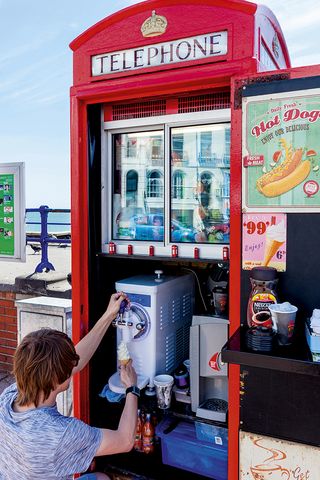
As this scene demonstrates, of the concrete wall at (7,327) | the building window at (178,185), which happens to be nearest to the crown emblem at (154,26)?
the building window at (178,185)

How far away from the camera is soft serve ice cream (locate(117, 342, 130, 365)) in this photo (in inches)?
93.6

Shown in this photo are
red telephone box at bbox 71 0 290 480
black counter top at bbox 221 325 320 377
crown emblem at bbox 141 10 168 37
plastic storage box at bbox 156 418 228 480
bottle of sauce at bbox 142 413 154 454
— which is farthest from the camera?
bottle of sauce at bbox 142 413 154 454

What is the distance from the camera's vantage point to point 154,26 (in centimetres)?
213

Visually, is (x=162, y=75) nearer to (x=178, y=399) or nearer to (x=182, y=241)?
(x=182, y=241)

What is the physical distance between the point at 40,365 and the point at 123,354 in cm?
75

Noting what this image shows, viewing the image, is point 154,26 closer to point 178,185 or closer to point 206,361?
point 178,185

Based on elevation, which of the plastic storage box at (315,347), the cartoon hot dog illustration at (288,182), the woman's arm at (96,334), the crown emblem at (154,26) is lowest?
the woman's arm at (96,334)

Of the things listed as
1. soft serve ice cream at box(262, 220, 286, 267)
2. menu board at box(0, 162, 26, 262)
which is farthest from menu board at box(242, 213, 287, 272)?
menu board at box(0, 162, 26, 262)

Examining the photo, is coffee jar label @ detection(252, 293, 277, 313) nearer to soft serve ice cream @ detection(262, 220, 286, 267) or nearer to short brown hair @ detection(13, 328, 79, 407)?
soft serve ice cream @ detection(262, 220, 286, 267)

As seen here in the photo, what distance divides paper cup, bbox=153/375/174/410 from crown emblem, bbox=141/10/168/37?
5.92 ft

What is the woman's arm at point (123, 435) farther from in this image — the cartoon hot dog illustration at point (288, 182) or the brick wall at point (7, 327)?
the brick wall at point (7, 327)

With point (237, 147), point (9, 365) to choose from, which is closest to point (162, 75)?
point (237, 147)

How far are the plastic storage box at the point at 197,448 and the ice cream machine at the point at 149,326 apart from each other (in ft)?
0.94

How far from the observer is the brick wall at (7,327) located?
4.42 metres
